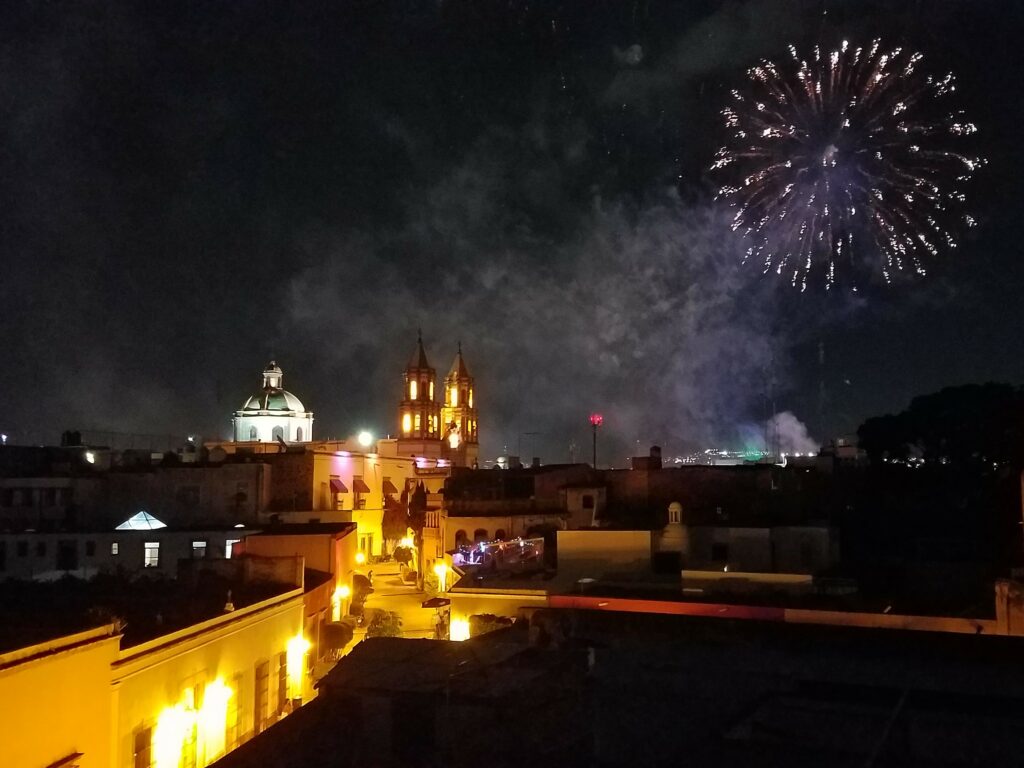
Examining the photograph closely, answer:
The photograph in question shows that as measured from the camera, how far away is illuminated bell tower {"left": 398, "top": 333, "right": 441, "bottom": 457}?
6862 cm

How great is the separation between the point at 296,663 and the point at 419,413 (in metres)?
51.4

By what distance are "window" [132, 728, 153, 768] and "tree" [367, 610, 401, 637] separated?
37.6 ft

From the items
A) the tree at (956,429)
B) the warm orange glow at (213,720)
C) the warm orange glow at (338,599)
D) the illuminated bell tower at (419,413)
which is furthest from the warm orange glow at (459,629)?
the illuminated bell tower at (419,413)

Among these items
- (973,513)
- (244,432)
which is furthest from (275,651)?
(244,432)

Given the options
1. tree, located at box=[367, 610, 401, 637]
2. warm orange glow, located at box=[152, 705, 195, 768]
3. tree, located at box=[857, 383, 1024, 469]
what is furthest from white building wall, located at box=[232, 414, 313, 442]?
warm orange glow, located at box=[152, 705, 195, 768]

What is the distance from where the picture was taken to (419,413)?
70250 mm

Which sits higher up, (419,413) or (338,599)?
(419,413)

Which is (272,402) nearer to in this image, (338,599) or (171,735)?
(338,599)

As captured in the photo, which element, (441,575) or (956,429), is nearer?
(441,575)

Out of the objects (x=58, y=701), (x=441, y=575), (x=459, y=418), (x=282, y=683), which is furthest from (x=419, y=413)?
(x=58, y=701)

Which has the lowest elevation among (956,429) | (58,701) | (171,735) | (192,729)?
(192,729)

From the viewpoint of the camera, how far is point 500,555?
1272 inches

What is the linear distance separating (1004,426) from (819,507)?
10820 mm

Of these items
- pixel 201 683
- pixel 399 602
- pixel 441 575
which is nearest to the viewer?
pixel 201 683
